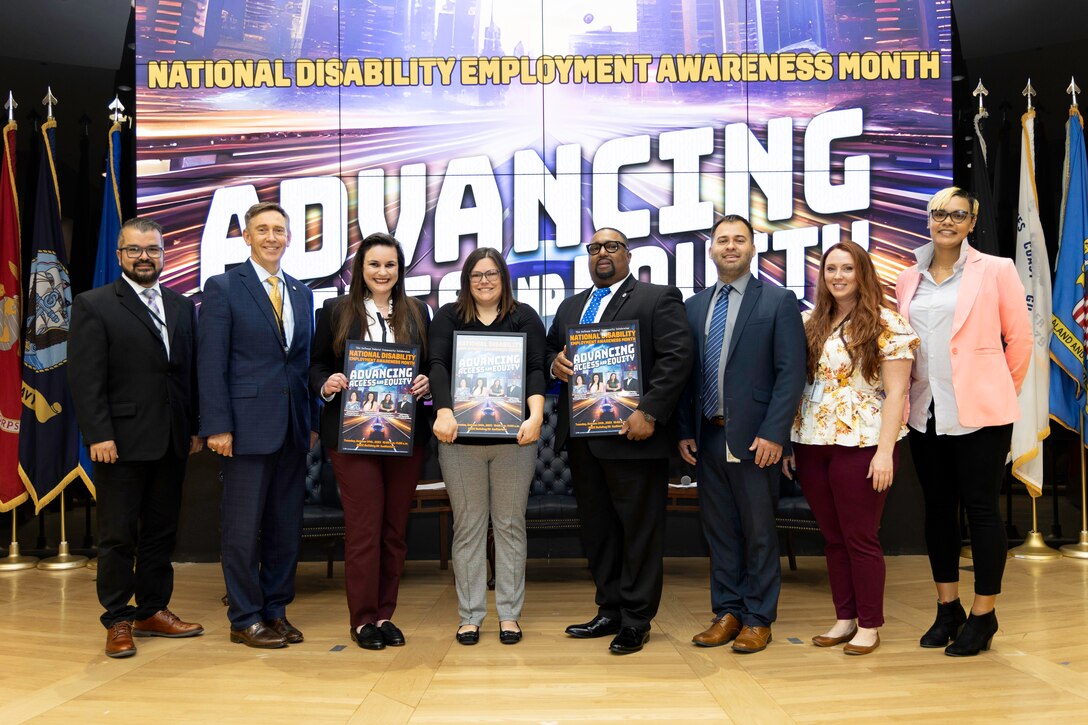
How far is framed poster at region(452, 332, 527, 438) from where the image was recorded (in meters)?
3.38

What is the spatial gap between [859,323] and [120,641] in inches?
124

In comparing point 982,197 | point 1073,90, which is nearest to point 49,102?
point 982,197

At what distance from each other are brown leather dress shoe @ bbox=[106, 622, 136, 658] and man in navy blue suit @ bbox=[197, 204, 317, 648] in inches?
15.3

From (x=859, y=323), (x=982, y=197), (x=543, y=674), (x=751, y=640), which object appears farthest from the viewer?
(x=982, y=197)

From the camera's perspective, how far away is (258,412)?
3.46 m

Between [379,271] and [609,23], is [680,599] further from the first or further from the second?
[609,23]

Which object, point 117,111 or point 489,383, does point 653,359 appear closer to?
point 489,383

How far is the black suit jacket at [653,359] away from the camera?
11.0 ft

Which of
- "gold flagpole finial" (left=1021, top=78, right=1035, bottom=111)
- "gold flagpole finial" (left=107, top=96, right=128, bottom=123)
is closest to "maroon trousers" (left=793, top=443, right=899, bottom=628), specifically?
"gold flagpole finial" (left=1021, top=78, right=1035, bottom=111)

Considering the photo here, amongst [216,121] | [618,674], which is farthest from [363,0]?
[618,674]

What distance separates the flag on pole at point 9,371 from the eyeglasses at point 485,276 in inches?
143

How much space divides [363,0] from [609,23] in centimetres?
160

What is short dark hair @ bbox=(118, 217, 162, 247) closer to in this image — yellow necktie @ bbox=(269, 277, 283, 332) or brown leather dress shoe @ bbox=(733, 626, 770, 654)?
yellow necktie @ bbox=(269, 277, 283, 332)

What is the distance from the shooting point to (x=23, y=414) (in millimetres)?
5422
